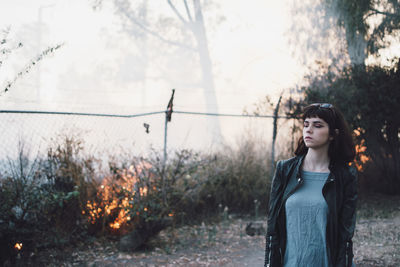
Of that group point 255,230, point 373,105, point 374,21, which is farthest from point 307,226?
point 374,21

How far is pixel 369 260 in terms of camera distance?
444 cm

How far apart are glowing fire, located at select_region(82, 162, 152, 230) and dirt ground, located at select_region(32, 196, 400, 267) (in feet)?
1.23

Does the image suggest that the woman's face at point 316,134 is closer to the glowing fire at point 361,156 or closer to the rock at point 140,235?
the rock at point 140,235

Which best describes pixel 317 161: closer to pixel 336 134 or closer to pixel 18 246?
pixel 336 134

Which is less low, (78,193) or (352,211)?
(352,211)

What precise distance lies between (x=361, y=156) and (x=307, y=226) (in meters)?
7.35

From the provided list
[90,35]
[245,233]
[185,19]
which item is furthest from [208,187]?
[90,35]

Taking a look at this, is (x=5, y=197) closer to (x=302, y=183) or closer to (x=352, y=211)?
(x=302, y=183)

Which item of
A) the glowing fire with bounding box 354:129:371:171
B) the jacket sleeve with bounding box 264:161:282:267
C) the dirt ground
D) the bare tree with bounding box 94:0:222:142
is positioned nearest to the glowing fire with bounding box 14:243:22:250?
the dirt ground

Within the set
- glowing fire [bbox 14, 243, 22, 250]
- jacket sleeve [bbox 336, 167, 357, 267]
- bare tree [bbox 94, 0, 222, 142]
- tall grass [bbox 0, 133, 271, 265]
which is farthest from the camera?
bare tree [bbox 94, 0, 222, 142]

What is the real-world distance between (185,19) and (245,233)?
1551 cm

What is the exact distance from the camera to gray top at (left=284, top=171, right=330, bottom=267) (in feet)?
7.04

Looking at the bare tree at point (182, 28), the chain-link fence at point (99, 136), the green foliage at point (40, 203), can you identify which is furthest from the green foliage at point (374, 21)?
the bare tree at point (182, 28)

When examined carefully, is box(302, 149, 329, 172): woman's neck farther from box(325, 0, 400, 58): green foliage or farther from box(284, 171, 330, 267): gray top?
box(325, 0, 400, 58): green foliage
